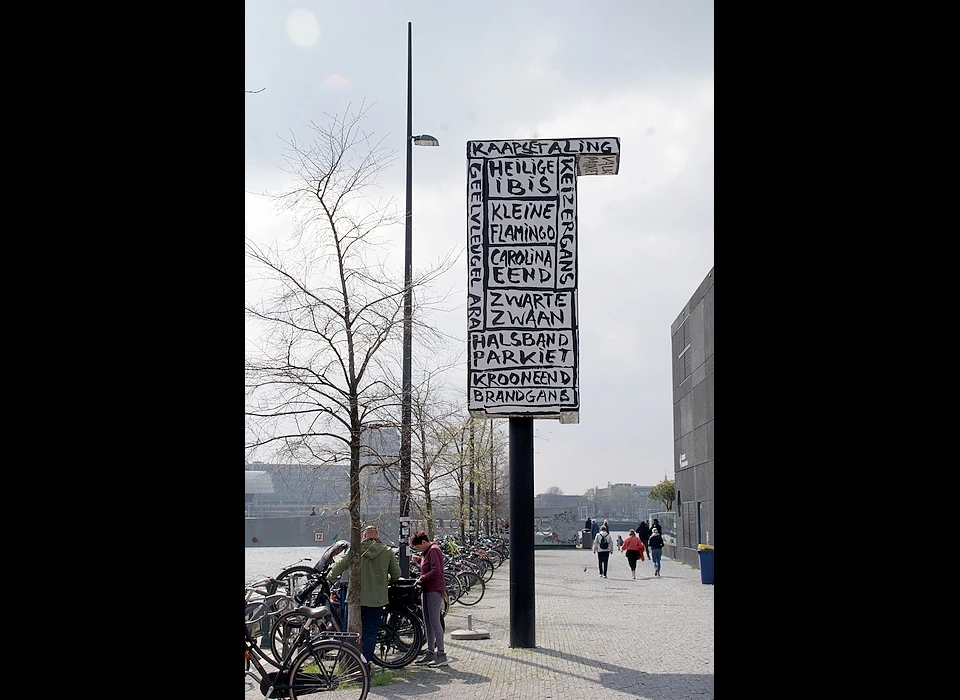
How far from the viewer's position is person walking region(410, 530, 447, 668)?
1299 cm

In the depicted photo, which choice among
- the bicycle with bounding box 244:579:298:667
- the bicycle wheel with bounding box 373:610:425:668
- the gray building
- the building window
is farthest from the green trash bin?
the bicycle with bounding box 244:579:298:667

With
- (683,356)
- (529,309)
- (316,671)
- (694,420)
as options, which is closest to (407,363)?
(529,309)

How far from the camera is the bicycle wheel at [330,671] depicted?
31.3ft

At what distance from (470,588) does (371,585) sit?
1034cm

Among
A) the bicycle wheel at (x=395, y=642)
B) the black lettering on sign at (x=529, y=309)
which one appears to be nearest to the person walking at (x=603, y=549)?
the black lettering on sign at (x=529, y=309)

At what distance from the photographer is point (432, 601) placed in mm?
13125

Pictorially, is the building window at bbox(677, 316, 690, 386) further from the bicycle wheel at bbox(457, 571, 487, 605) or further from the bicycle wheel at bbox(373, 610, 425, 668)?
the bicycle wheel at bbox(373, 610, 425, 668)

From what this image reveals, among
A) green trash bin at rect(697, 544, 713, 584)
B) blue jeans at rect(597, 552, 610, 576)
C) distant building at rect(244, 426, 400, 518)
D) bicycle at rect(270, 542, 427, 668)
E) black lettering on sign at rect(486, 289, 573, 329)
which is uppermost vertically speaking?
black lettering on sign at rect(486, 289, 573, 329)

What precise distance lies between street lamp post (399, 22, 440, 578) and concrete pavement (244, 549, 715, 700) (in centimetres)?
199

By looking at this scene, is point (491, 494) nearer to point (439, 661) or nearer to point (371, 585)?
point (439, 661)
